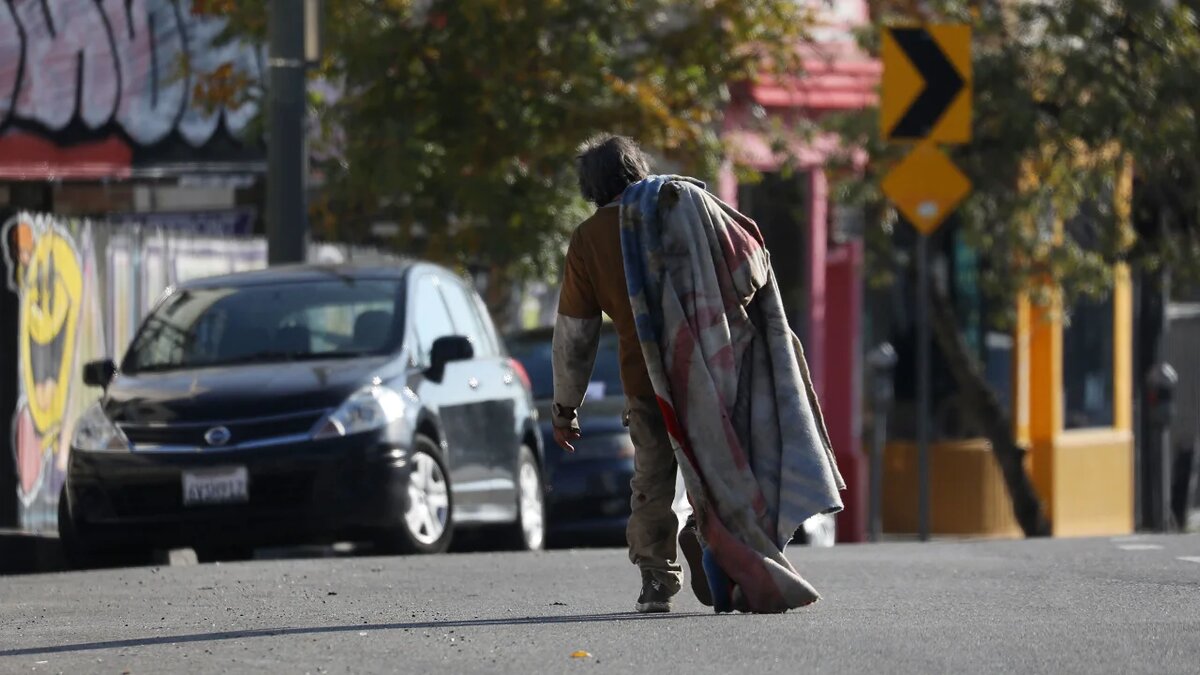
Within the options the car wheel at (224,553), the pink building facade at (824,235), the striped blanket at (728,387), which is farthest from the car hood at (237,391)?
the pink building facade at (824,235)

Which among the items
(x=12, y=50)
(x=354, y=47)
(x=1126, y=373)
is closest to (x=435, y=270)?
(x=354, y=47)

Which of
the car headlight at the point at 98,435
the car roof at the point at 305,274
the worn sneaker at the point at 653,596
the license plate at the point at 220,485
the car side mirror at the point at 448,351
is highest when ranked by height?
the car roof at the point at 305,274

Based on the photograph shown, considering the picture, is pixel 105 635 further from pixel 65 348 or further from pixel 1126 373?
pixel 1126 373

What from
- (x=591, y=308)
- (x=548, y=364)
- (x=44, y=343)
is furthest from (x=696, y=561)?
(x=548, y=364)

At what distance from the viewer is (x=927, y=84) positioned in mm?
18250

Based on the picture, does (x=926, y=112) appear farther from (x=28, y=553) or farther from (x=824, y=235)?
(x=824, y=235)

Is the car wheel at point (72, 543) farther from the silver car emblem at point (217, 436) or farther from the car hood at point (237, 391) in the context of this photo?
the silver car emblem at point (217, 436)

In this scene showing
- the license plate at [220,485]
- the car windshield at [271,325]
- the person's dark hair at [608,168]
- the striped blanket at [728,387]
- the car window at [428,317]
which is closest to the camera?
the striped blanket at [728,387]

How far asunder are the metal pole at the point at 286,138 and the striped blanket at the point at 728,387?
27.8ft

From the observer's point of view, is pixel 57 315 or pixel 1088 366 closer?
pixel 57 315

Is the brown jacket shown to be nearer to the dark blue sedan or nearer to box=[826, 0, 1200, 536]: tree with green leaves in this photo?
the dark blue sedan

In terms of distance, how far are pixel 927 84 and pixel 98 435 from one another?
24.0ft

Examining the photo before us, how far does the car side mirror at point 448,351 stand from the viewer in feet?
44.4

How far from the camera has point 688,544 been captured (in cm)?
916
